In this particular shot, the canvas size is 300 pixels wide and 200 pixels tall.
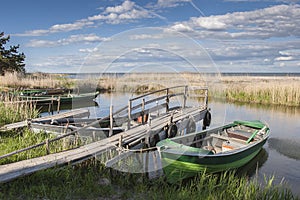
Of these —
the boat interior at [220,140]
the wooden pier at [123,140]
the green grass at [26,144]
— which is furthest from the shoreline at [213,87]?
the green grass at [26,144]

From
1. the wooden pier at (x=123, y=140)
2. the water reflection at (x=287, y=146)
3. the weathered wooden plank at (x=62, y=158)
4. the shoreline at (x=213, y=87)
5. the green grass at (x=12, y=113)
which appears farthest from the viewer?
the shoreline at (x=213, y=87)

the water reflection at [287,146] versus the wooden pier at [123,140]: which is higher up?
the wooden pier at [123,140]

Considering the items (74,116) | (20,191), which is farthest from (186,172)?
(74,116)

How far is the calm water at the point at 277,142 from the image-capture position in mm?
7926

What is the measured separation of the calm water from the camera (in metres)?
7.93

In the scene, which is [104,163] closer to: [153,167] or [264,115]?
[153,167]

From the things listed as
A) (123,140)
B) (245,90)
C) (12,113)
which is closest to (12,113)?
(12,113)

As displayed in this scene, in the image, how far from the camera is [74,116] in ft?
35.6

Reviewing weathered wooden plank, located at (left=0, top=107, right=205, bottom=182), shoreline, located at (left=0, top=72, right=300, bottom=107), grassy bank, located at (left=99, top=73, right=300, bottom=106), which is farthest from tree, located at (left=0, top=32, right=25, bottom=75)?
weathered wooden plank, located at (left=0, top=107, right=205, bottom=182)

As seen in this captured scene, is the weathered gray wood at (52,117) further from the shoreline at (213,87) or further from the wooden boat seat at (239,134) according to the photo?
the shoreline at (213,87)

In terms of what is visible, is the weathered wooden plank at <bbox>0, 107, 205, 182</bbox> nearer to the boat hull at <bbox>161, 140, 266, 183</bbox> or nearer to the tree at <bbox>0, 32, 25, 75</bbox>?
the boat hull at <bbox>161, 140, 266, 183</bbox>

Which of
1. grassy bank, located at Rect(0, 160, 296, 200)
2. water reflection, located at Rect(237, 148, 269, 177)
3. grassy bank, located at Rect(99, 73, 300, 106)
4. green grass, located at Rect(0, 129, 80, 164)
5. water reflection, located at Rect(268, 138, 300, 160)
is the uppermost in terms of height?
grassy bank, located at Rect(99, 73, 300, 106)

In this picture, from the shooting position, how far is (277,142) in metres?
11.1

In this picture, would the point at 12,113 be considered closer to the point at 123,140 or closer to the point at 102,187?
the point at 123,140
